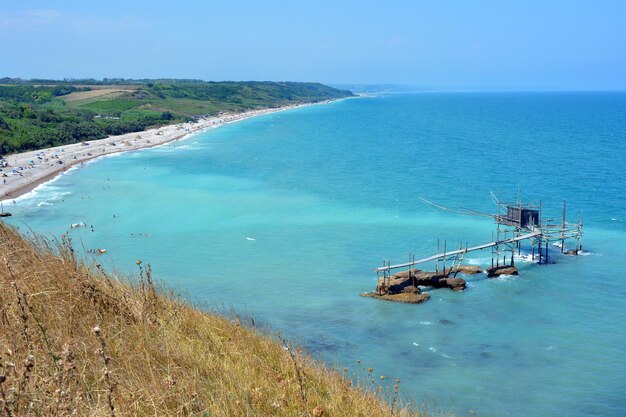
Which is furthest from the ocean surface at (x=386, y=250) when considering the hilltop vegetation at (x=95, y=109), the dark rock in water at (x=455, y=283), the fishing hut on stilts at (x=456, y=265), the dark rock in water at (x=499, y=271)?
the hilltop vegetation at (x=95, y=109)

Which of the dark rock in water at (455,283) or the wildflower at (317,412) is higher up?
the wildflower at (317,412)

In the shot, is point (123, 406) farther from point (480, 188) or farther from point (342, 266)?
point (480, 188)

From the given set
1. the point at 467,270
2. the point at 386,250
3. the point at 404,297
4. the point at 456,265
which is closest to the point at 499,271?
the point at 467,270

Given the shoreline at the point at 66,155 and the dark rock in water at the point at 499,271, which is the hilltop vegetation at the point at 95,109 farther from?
the dark rock in water at the point at 499,271

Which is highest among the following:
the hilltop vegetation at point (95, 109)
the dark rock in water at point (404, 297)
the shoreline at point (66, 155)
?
the hilltop vegetation at point (95, 109)

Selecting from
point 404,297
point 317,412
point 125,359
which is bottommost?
point 404,297

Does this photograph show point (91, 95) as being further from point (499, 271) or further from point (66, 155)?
point (499, 271)

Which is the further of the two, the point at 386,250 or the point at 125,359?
the point at 386,250
